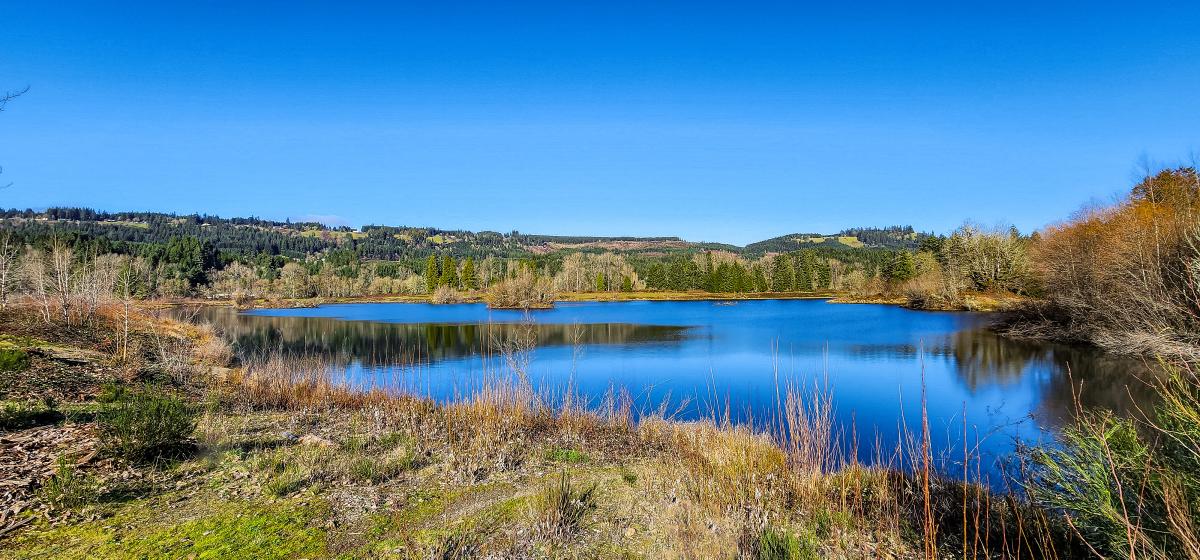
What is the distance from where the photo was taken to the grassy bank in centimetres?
473

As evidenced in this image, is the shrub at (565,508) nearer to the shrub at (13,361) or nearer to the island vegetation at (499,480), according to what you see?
the island vegetation at (499,480)

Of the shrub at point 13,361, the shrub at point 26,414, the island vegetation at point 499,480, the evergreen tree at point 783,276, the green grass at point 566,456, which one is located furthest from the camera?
the evergreen tree at point 783,276

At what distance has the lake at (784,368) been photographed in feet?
41.5

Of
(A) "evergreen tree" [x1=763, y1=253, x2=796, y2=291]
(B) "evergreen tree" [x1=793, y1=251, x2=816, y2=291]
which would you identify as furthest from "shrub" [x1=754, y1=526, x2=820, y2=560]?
(B) "evergreen tree" [x1=793, y1=251, x2=816, y2=291]

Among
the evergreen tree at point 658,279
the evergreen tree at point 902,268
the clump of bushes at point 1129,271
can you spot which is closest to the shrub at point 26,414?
the clump of bushes at point 1129,271

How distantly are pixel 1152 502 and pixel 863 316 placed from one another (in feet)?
Answer: 149

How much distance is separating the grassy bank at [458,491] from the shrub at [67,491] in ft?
0.08

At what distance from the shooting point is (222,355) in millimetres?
19062

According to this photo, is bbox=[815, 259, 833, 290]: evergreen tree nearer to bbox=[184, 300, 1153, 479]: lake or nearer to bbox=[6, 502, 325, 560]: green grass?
bbox=[184, 300, 1153, 479]: lake

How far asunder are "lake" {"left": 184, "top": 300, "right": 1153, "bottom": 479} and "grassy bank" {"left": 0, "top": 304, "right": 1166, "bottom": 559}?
1.11 meters

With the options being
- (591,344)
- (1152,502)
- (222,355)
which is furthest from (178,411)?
(591,344)

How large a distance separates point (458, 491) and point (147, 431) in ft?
11.9

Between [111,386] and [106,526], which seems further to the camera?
[111,386]

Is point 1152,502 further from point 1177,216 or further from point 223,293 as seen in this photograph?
point 223,293
